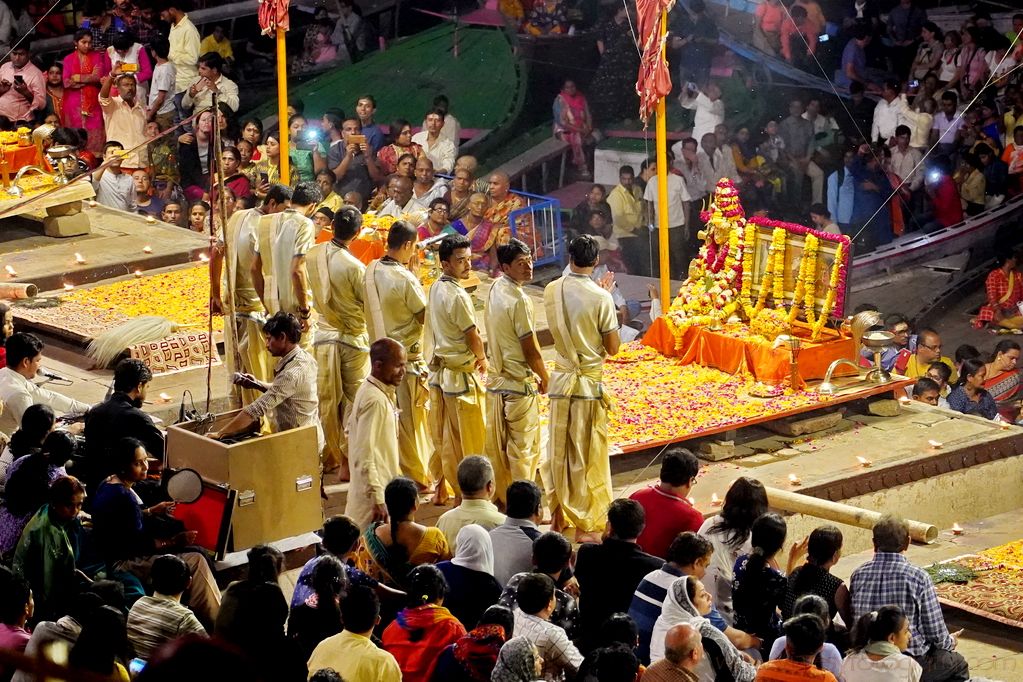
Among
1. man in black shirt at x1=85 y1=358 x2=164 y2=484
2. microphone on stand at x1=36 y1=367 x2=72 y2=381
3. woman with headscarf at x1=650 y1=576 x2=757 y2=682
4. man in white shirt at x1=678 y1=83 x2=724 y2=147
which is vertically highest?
man in white shirt at x1=678 y1=83 x2=724 y2=147

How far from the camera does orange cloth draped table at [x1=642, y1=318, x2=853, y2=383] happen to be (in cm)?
1345

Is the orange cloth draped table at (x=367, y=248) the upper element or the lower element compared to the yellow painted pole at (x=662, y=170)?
lower

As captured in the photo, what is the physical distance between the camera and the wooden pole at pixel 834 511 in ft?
35.3

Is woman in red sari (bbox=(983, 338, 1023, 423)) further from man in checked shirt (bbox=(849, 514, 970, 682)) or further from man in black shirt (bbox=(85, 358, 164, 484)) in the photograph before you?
man in black shirt (bbox=(85, 358, 164, 484))

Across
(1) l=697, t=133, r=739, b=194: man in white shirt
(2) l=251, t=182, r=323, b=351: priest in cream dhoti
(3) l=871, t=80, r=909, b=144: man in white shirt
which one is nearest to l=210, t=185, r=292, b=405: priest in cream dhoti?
(2) l=251, t=182, r=323, b=351: priest in cream dhoti

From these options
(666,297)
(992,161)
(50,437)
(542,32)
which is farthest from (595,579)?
(542,32)

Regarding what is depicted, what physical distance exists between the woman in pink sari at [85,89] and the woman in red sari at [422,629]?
517 inches

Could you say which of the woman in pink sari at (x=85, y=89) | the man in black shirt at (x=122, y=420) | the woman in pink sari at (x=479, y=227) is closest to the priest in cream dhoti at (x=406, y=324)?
the man in black shirt at (x=122, y=420)

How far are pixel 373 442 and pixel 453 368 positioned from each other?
116 centimetres

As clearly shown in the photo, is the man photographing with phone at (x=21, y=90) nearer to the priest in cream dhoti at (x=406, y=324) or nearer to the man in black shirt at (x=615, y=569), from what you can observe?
the priest in cream dhoti at (x=406, y=324)

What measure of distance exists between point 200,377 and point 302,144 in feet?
18.6

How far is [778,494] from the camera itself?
11.3 m

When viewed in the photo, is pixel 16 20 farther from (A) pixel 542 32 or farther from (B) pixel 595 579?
(B) pixel 595 579

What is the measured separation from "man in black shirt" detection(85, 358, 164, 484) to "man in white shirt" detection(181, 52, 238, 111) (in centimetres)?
971
